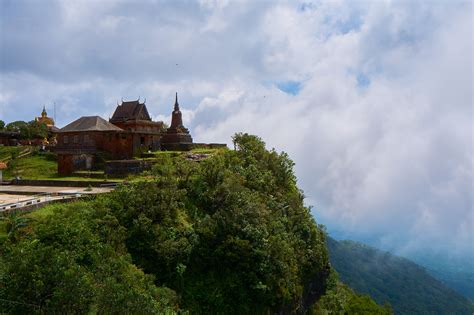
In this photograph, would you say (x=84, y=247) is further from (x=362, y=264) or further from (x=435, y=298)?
(x=362, y=264)

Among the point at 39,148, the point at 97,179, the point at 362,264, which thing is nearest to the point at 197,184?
A: the point at 97,179

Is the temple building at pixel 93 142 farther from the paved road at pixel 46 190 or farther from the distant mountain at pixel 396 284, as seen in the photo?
the distant mountain at pixel 396 284

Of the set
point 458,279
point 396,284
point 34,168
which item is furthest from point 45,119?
point 458,279

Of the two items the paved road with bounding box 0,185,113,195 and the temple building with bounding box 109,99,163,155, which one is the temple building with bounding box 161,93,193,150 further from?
the paved road with bounding box 0,185,113,195

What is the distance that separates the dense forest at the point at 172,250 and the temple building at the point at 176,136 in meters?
14.3

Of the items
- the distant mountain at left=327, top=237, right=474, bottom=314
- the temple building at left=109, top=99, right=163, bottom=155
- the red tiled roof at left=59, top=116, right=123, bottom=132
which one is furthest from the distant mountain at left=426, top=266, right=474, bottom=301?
the red tiled roof at left=59, top=116, right=123, bottom=132

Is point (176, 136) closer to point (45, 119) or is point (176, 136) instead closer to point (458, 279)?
point (45, 119)

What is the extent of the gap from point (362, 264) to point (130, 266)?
8307 centimetres

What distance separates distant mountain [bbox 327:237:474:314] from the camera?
241ft

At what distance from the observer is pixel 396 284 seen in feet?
267

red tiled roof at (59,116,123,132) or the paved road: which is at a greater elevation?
red tiled roof at (59,116,123,132)

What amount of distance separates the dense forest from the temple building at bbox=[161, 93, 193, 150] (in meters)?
14.3

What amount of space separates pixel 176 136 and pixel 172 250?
25573 millimetres

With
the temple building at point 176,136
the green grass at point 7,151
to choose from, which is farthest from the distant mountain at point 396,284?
the green grass at point 7,151
